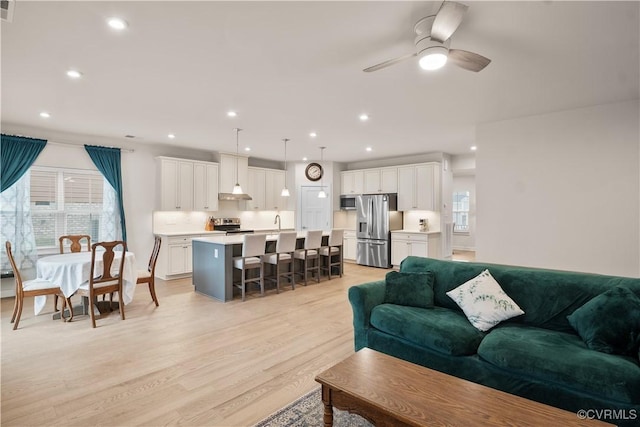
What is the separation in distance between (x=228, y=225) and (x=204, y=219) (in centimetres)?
54

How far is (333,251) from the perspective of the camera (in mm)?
6582

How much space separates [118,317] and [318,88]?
376 cm

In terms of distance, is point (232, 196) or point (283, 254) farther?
point (232, 196)

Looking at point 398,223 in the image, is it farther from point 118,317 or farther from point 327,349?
point 118,317

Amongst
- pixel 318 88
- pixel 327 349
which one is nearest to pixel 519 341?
pixel 327 349

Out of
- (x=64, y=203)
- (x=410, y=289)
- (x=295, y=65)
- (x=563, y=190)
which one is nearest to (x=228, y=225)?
(x=64, y=203)

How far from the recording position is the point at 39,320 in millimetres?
3928

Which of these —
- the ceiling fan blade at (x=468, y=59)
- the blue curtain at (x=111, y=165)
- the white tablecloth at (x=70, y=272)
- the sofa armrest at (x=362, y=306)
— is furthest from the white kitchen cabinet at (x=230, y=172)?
the ceiling fan blade at (x=468, y=59)

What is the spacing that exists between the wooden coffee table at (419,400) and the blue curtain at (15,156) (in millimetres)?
5772

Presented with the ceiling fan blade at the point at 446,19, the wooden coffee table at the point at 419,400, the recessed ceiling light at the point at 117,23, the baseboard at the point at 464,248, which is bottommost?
the baseboard at the point at 464,248

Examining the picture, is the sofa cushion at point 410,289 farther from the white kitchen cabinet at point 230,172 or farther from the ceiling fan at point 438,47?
the white kitchen cabinet at point 230,172

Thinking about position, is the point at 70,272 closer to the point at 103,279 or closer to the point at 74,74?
the point at 103,279

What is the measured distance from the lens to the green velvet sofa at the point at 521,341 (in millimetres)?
1794

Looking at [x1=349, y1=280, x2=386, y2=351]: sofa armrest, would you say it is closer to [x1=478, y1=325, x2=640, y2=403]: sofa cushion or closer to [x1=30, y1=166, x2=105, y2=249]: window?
[x1=478, y1=325, x2=640, y2=403]: sofa cushion
